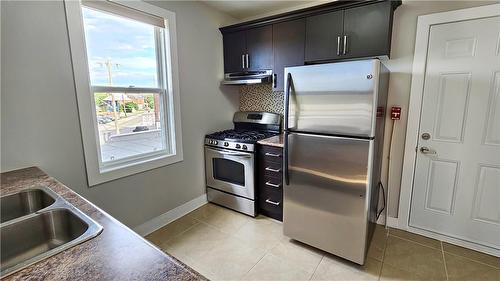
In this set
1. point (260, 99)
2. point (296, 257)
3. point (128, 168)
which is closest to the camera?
point (296, 257)

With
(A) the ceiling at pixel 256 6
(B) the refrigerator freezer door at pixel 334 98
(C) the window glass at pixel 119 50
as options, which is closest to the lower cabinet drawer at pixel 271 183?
(B) the refrigerator freezer door at pixel 334 98

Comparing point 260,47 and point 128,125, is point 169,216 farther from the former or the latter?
point 260,47

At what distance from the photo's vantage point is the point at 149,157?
2.48 metres

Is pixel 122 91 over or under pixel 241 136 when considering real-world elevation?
over

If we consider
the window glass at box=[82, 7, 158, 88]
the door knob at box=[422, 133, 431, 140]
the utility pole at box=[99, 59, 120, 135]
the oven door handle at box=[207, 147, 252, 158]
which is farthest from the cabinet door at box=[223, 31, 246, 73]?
the door knob at box=[422, 133, 431, 140]

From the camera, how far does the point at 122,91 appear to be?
2189 mm

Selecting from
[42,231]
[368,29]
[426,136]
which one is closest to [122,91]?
[42,231]

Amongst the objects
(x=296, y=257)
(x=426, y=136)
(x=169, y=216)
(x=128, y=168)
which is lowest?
(x=296, y=257)

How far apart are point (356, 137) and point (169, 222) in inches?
84.7

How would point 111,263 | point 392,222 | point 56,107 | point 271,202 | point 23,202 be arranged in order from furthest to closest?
point 271,202 → point 392,222 → point 56,107 → point 23,202 → point 111,263

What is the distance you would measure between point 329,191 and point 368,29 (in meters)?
1.49

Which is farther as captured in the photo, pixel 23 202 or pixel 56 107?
pixel 56 107

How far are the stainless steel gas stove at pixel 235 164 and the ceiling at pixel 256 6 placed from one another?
1292 millimetres

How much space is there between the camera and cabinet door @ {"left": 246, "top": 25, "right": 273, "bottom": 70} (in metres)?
2.72
